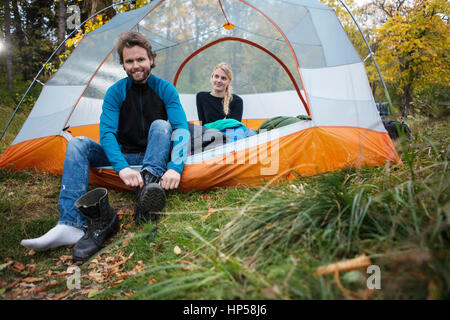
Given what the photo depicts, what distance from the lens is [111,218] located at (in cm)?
164

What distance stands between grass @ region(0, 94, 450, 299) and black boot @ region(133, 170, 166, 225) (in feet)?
0.25

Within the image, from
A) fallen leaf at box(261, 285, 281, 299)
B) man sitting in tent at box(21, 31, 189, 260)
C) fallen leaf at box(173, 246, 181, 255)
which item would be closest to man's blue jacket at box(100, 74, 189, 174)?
man sitting in tent at box(21, 31, 189, 260)

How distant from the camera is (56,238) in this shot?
146 cm

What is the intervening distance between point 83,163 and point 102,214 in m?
0.39

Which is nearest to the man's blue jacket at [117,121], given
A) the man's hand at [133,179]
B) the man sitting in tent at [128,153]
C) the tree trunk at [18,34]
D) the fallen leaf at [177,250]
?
the man sitting in tent at [128,153]

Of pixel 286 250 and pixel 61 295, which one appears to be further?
pixel 61 295

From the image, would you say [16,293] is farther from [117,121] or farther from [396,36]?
[396,36]

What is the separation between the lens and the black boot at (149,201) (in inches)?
61.8

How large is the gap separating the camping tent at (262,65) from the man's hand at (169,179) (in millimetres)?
198

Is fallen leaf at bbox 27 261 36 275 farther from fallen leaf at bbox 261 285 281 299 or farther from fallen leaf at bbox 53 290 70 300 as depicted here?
fallen leaf at bbox 261 285 281 299

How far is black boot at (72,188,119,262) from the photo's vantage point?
1444mm

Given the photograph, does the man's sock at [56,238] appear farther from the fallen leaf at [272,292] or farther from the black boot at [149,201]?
the fallen leaf at [272,292]

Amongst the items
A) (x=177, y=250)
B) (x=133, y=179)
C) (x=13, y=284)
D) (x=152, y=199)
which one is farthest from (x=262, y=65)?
(x=13, y=284)

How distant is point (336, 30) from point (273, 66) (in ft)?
5.07
